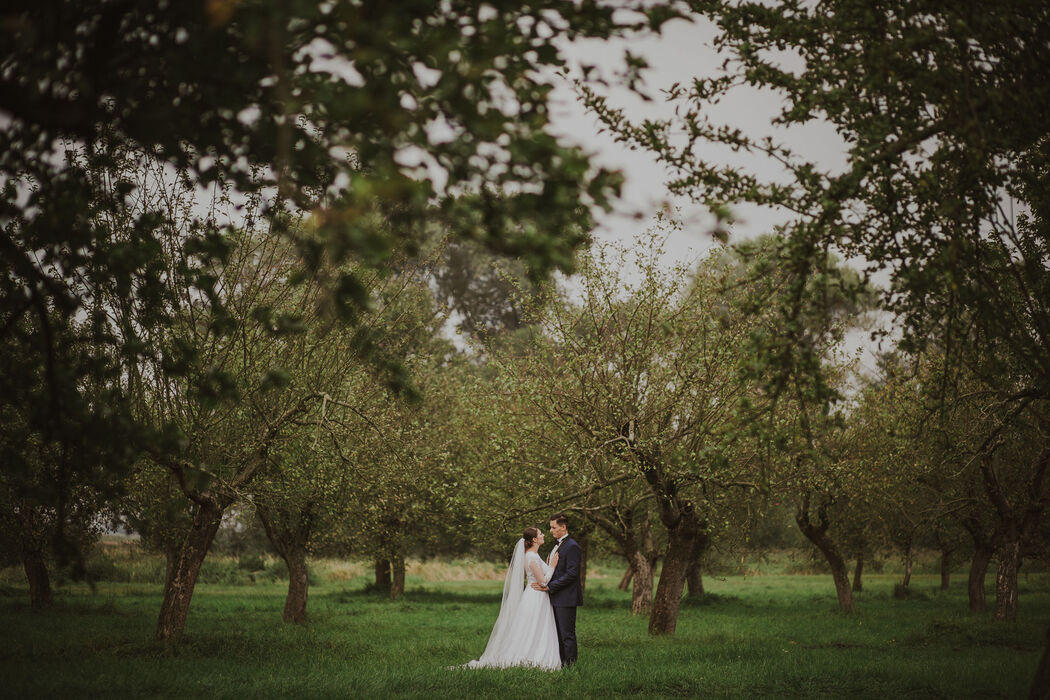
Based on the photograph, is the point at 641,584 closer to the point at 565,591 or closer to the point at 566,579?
the point at 565,591

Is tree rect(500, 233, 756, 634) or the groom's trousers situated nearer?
the groom's trousers

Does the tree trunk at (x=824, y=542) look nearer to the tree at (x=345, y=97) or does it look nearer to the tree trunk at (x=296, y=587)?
the tree trunk at (x=296, y=587)

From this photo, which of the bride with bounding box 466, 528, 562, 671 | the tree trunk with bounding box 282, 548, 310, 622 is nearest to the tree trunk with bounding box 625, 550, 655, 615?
the tree trunk with bounding box 282, 548, 310, 622

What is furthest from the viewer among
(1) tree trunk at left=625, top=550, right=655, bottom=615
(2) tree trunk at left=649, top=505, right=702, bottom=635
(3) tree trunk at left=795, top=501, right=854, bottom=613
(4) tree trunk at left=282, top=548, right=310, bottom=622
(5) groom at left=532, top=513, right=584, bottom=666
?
(3) tree trunk at left=795, top=501, right=854, bottom=613

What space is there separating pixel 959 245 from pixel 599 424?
1124cm

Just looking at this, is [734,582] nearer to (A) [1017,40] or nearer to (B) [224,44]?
(A) [1017,40]

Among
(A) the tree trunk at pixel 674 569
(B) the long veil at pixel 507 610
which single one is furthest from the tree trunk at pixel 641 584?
(B) the long veil at pixel 507 610

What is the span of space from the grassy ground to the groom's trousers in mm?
389

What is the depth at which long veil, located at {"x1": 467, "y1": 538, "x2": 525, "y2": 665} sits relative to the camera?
1534 cm

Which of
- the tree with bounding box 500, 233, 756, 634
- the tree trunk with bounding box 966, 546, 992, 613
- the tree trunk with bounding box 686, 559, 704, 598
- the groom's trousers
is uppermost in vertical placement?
the tree with bounding box 500, 233, 756, 634

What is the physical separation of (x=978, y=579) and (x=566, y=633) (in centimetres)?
2095

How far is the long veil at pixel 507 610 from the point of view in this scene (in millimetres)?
15336

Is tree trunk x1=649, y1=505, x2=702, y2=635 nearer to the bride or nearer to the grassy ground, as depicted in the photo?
the grassy ground

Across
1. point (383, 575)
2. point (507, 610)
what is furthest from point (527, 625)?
point (383, 575)
